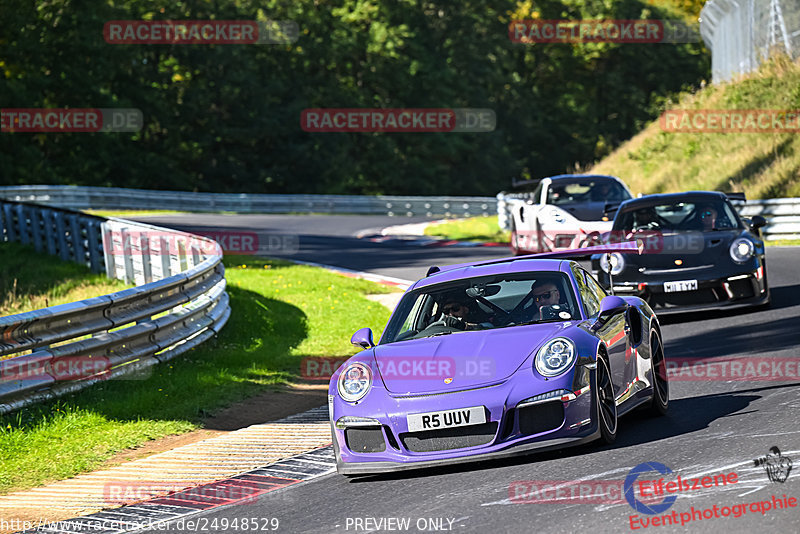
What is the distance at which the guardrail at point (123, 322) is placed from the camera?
9594 mm

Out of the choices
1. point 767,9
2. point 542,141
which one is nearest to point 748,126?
point 767,9

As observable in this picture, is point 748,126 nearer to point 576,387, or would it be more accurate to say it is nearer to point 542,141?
point 576,387

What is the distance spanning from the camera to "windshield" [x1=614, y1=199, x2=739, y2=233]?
14.7 metres

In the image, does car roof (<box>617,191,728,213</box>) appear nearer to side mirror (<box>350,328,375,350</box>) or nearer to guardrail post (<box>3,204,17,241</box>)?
side mirror (<box>350,328,375,350</box>)

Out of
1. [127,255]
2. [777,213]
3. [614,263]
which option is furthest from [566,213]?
[127,255]

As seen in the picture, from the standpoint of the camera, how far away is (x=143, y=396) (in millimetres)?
10703

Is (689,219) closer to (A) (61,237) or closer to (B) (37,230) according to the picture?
(A) (61,237)

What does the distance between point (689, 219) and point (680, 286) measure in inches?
58.2

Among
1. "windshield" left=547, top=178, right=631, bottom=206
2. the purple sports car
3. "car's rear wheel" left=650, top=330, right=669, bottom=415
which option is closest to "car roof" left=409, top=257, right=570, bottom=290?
the purple sports car

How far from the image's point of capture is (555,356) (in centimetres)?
729

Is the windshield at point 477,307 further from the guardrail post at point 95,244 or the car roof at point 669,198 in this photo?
the guardrail post at point 95,244

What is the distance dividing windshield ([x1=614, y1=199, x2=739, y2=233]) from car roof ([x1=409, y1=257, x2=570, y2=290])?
21.0ft

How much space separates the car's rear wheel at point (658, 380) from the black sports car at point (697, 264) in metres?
4.32

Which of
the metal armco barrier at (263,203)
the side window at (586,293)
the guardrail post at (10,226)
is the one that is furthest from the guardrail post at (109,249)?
the metal armco barrier at (263,203)
